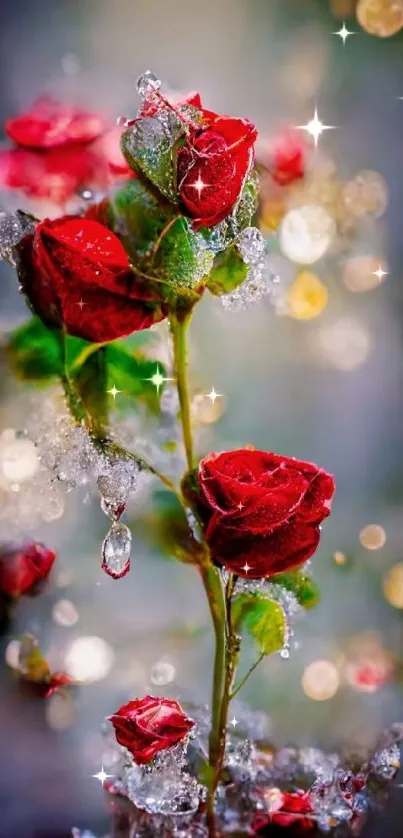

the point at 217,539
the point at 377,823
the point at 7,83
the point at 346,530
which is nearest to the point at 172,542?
the point at 217,539

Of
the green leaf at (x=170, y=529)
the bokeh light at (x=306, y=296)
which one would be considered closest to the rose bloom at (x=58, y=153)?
the bokeh light at (x=306, y=296)

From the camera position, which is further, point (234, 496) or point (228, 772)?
point (228, 772)

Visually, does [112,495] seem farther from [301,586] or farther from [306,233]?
[306,233]

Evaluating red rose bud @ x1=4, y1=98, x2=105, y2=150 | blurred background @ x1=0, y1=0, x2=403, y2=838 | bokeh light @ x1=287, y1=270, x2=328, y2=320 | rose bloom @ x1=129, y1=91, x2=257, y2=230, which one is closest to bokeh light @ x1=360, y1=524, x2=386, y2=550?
blurred background @ x1=0, y1=0, x2=403, y2=838

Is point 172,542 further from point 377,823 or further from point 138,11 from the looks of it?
point 138,11

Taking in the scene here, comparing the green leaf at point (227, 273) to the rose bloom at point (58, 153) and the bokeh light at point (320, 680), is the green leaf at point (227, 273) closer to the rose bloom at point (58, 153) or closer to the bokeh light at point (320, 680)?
the rose bloom at point (58, 153)

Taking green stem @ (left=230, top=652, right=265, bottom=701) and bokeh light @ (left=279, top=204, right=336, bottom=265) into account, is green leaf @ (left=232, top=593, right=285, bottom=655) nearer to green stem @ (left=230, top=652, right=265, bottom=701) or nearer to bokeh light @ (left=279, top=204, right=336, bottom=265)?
green stem @ (left=230, top=652, right=265, bottom=701)
